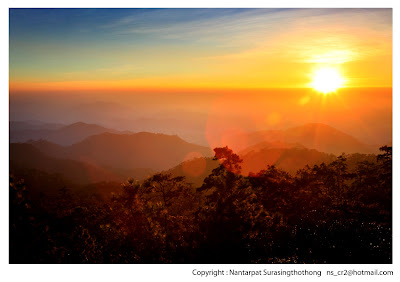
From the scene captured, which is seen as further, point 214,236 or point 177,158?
point 177,158

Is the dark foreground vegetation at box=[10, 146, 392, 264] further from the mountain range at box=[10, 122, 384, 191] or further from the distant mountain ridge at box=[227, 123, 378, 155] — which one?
the distant mountain ridge at box=[227, 123, 378, 155]

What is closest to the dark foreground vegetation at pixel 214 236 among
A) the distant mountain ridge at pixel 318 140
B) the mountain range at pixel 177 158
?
the mountain range at pixel 177 158

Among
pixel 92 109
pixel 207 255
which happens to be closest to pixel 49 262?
pixel 207 255

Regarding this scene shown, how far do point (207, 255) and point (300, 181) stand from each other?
11.5m

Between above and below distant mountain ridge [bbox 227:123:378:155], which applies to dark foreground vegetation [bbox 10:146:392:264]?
below

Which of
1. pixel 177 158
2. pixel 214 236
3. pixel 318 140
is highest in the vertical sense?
pixel 318 140

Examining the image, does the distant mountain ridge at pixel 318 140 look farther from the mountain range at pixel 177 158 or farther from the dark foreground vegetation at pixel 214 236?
the dark foreground vegetation at pixel 214 236

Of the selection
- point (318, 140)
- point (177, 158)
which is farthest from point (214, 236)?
point (177, 158)

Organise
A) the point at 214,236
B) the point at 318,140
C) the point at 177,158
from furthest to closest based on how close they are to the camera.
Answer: the point at 177,158 → the point at 318,140 → the point at 214,236

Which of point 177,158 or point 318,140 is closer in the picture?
point 318,140

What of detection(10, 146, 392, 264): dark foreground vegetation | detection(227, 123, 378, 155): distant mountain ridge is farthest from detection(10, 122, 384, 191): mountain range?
detection(10, 146, 392, 264): dark foreground vegetation

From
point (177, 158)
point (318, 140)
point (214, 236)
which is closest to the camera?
point (214, 236)

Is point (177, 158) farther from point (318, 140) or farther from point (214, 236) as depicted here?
point (214, 236)

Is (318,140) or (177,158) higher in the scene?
(318,140)
